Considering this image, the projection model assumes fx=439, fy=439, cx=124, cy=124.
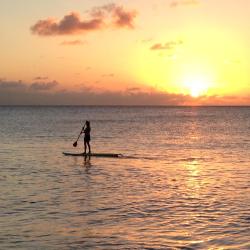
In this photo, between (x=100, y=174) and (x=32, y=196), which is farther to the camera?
(x=100, y=174)

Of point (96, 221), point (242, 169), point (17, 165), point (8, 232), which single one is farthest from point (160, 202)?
point (17, 165)

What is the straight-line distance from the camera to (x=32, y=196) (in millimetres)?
16156

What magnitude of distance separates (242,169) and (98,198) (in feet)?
37.1

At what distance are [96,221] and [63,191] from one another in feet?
15.9

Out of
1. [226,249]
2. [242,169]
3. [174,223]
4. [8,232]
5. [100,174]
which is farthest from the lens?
[242,169]

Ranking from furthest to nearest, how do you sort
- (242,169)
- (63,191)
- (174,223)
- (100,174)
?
(242,169) < (100,174) < (63,191) < (174,223)

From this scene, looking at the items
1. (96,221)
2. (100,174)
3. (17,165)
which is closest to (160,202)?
(96,221)

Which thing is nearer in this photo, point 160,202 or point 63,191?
point 160,202

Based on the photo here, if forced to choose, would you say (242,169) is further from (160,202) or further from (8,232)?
(8,232)

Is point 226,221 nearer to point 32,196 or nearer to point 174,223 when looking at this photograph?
point 174,223

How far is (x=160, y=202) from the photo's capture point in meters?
15.3

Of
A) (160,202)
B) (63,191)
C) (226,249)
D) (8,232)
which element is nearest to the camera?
(226,249)

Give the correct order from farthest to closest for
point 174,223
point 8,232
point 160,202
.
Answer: point 160,202 → point 174,223 → point 8,232

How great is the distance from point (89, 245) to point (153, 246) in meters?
1.54
